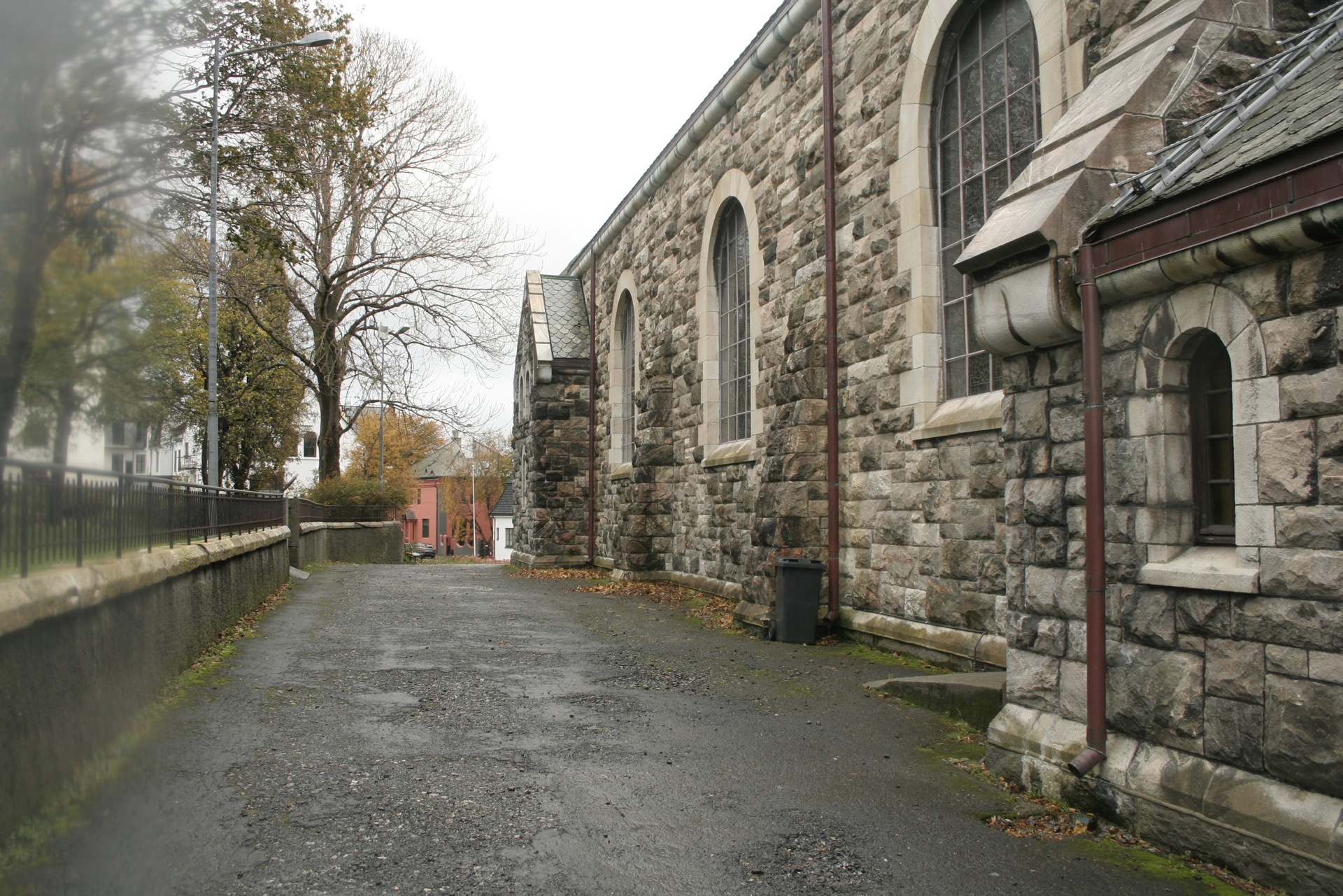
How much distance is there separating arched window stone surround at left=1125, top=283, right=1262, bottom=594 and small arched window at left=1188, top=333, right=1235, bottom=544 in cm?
3

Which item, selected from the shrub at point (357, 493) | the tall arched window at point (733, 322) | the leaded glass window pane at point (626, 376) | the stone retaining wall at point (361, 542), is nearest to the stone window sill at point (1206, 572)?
the tall arched window at point (733, 322)

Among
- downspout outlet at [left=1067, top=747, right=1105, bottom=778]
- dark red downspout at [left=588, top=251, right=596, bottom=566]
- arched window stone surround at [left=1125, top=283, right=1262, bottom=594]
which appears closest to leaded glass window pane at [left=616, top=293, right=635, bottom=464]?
dark red downspout at [left=588, top=251, right=596, bottom=566]

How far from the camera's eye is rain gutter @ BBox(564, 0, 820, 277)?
37.1 feet

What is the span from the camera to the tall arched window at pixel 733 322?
1378 centimetres

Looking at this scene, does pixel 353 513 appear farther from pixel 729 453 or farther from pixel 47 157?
pixel 47 157

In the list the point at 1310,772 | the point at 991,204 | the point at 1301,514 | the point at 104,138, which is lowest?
the point at 1310,772

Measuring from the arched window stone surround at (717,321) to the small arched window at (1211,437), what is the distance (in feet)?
25.9

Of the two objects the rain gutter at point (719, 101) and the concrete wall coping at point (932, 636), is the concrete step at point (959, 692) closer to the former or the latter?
the concrete wall coping at point (932, 636)

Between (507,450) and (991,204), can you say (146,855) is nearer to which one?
(991,204)

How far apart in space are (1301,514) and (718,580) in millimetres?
10641

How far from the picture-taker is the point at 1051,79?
7043mm

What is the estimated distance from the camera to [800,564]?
9.71 m

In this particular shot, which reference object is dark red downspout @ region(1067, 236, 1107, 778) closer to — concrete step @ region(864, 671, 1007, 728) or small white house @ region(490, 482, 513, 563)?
concrete step @ region(864, 671, 1007, 728)

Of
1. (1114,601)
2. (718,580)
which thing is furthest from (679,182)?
(1114,601)
